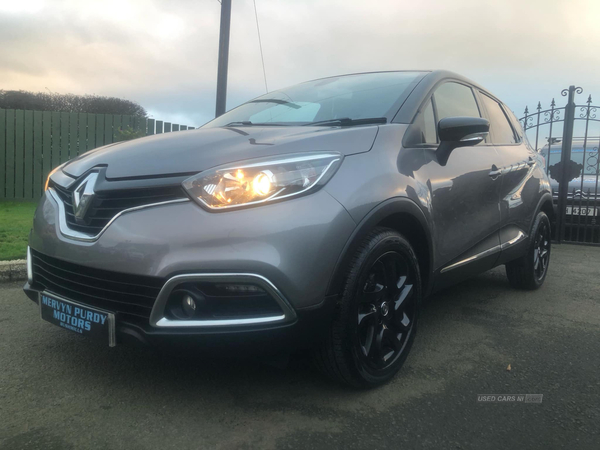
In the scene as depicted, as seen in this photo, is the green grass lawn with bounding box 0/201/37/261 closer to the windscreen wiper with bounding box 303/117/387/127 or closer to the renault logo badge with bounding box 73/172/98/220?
the renault logo badge with bounding box 73/172/98/220

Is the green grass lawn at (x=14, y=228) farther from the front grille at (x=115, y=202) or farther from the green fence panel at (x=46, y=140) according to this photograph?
the front grille at (x=115, y=202)

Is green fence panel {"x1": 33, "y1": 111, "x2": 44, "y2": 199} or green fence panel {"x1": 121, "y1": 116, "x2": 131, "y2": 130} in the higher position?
green fence panel {"x1": 121, "y1": 116, "x2": 131, "y2": 130}

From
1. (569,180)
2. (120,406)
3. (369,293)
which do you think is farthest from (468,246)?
(569,180)

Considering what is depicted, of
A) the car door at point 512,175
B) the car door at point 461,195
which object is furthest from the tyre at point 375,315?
the car door at point 512,175

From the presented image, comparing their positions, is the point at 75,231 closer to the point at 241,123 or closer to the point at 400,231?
the point at 241,123

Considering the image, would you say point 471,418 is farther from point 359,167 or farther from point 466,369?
point 359,167

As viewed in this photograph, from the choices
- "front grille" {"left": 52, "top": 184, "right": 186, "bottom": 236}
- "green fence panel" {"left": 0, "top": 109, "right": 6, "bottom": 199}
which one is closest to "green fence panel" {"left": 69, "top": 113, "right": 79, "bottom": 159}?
"green fence panel" {"left": 0, "top": 109, "right": 6, "bottom": 199}

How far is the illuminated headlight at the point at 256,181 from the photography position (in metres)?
1.98

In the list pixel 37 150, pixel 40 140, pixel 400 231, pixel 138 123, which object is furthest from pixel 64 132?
pixel 400 231

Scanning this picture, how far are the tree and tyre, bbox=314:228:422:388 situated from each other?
17340 millimetres

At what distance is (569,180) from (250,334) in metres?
7.86

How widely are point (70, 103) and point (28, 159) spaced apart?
10.6 metres

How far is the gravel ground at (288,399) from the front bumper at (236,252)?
0.38 m

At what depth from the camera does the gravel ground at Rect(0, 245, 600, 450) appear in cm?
199
